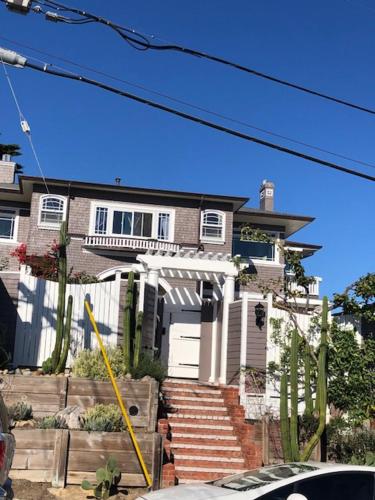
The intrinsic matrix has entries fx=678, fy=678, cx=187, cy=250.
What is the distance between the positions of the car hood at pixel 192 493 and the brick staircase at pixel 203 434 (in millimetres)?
4142

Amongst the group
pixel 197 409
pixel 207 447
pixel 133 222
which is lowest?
pixel 207 447

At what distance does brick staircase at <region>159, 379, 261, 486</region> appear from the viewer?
1227 centimetres

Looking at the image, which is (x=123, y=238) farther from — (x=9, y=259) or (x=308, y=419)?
(x=308, y=419)

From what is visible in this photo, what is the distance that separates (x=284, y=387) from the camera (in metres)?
12.5

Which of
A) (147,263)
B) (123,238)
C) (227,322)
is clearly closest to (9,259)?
(123,238)

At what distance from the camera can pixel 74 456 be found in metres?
10.8

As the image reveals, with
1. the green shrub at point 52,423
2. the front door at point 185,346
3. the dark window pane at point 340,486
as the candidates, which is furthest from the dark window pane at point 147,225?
the dark window pane at point 340,486

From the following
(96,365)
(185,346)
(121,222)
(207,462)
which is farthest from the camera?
(121,222)

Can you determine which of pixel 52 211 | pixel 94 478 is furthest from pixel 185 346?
pixel 52 211

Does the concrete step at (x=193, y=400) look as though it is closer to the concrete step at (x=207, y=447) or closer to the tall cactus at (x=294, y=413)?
the concrete step at (x=207, y=447)

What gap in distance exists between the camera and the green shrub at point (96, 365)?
13.0m

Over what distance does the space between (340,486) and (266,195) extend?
23.8 meters

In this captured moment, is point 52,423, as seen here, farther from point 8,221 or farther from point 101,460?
point 8,221

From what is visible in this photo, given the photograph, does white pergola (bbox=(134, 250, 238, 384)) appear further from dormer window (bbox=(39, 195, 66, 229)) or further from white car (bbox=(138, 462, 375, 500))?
white car (bbox=(138, 462, 375, 500))
